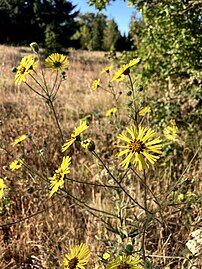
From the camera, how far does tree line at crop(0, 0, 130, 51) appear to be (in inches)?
1228

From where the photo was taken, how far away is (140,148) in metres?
1.25

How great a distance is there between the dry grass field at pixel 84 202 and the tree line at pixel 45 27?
26.9 meters

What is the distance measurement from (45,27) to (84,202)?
30798 mm

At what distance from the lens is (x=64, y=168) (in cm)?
134

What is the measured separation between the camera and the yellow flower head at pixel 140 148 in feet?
3.97

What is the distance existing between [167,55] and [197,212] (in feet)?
5.36

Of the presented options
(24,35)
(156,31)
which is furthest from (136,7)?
(24,35)

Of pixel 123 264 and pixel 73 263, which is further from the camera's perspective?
pixel 73 263

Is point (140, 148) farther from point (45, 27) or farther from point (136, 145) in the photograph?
point (45, 27)

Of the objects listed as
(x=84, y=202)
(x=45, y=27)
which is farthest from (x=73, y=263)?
(x=45, y=27)

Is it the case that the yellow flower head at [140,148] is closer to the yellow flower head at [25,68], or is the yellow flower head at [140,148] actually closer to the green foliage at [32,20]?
the yellow flower head at [25,68]

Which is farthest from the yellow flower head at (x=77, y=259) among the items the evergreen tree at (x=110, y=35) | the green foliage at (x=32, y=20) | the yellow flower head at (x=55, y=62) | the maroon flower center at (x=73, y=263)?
the evergreen tree at (x=110, y=35)

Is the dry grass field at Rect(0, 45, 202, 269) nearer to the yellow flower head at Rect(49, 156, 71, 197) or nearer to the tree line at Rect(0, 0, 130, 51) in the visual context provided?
the yellow flower head at Rect(49, 156, 71, 197)

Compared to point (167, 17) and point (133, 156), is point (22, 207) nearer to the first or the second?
point (133, 156)
